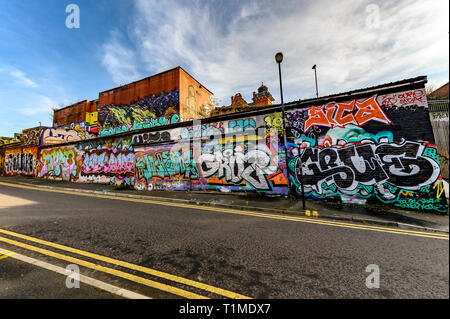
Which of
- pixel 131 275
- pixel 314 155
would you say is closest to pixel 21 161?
pixel 131 275

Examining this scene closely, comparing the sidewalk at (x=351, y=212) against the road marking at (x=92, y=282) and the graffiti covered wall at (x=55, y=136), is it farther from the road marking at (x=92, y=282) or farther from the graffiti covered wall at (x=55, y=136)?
the graffiti covered wall at (x=55, y=136)

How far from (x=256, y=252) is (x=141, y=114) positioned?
21.8m

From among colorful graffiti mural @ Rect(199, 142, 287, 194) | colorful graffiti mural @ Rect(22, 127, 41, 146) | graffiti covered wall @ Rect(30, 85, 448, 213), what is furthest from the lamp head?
colorful graffiti mural @ Rect(22, 127, 41, 146)

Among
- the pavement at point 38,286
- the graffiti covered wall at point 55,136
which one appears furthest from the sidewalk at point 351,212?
the graffiti covered wall at point 55,136

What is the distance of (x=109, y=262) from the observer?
9.48 ft

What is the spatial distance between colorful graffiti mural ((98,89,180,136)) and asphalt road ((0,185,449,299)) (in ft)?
47.1

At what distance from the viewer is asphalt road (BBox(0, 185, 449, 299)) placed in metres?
2.22

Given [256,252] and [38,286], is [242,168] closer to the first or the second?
[256,252]

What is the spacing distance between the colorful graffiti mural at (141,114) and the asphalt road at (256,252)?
47.1 feet

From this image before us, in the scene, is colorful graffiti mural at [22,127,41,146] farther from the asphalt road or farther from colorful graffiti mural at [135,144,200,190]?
the asphalt road

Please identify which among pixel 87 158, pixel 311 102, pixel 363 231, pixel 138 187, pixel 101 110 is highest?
pixel 101 110
